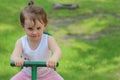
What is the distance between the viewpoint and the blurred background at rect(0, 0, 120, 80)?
7.38 meters

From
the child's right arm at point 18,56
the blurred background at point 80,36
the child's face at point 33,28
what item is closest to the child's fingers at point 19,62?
the child's right arm at point 18,56

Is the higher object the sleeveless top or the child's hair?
the child's hair

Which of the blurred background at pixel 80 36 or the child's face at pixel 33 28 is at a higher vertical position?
the child's face at pixel 33 28

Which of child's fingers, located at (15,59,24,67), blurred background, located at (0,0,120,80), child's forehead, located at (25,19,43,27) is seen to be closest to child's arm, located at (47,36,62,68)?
child's fingers, located at (15,59,24,67)

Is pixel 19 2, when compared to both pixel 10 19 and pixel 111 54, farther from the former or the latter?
pixel 111 54

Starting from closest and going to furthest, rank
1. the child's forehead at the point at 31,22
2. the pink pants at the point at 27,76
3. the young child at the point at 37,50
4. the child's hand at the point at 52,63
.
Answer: the child's hand at the point at 52,63, the child's forehead at the point at 31,22, the young child at the point at 37,50, the pink pants at the point at 27,76

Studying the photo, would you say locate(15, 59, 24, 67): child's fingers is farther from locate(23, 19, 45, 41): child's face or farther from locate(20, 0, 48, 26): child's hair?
locate(20, 0, 48, 26): child's hair

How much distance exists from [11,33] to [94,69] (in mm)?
→ 2963

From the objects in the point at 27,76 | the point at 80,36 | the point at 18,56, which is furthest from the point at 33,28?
the point at 80,36

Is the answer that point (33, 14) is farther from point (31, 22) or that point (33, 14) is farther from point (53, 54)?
point (53, 54)

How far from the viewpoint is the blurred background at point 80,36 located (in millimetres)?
7377

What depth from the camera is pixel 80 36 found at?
997cm

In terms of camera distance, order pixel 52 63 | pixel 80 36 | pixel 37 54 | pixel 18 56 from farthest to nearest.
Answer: pixel 80 36
pixel 37 54
pixel 18 56
pixel 52 63

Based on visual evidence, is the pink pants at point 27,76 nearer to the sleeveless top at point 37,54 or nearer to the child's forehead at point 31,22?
the sleeveless top at point 37,54
